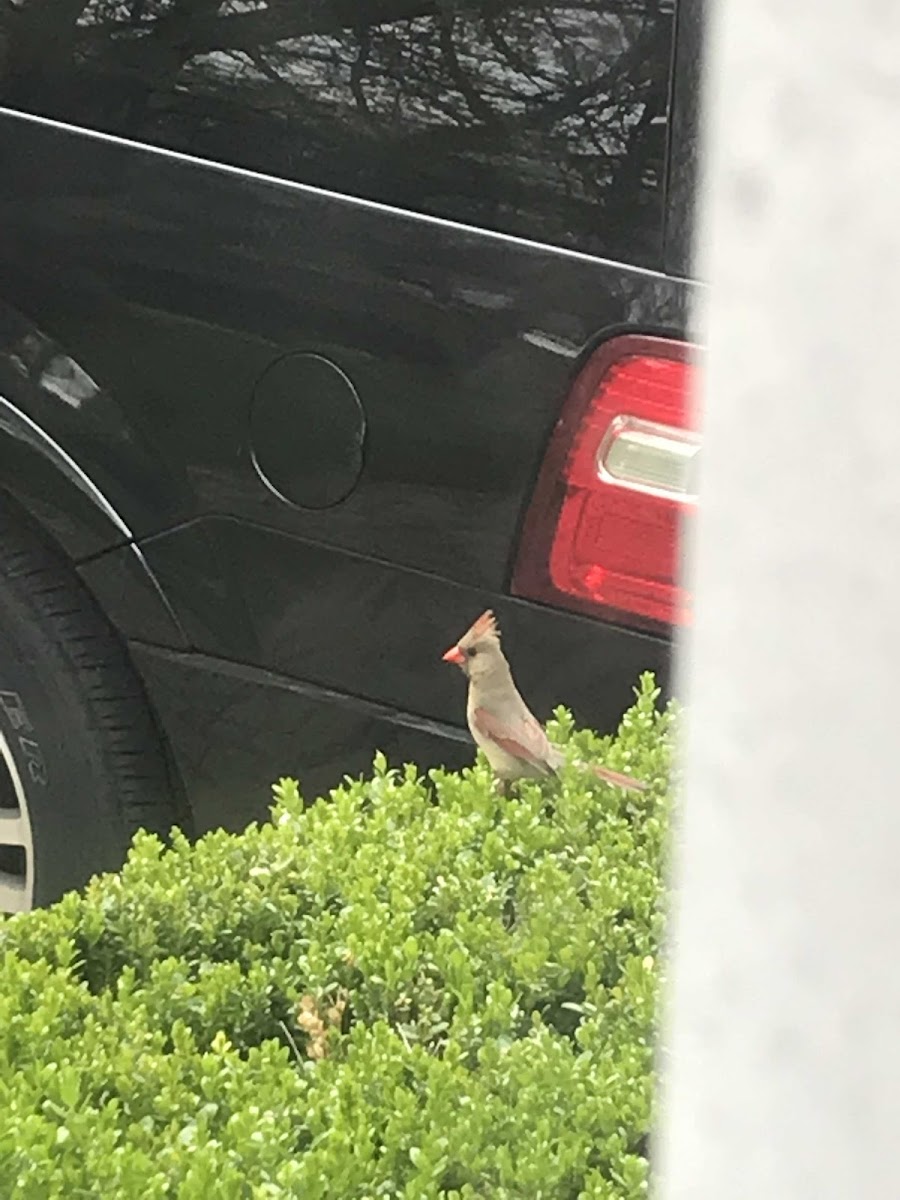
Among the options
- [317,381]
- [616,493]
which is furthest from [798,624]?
[317,381]

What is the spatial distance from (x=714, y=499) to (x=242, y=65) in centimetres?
112

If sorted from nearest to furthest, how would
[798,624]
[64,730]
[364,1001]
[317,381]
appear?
[798,624], [364,1001], [317,381], [64,730]

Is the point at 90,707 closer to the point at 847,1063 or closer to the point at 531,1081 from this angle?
the point at 531,1081

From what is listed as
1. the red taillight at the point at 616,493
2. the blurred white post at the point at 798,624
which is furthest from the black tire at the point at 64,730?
the blurred white post at the point at 798,624

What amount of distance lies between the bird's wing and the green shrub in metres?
0.03

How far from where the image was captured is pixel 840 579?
0.62 meters

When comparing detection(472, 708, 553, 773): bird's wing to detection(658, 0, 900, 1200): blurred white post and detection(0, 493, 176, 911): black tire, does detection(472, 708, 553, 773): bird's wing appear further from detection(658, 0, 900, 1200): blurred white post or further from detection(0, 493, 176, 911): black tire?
detection(658, 0, 900, 1200): blurred white post

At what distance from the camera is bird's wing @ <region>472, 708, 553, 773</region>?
4.93ft

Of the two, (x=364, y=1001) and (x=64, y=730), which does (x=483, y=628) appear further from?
(x=64, y=730)

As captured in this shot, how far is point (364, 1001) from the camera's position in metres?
1.45

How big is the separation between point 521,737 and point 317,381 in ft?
1.41

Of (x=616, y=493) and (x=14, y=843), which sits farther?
(x=14, y=843)

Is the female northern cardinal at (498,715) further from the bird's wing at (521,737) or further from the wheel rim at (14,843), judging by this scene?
the wheel rim at (14,843)

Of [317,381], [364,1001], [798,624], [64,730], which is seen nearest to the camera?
[798,624]
